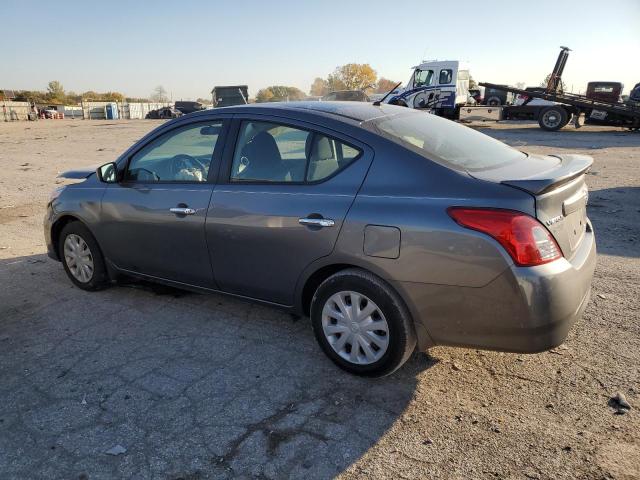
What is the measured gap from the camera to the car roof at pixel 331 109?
10.6ft

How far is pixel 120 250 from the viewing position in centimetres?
416

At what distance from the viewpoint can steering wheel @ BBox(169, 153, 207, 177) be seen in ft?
12.4

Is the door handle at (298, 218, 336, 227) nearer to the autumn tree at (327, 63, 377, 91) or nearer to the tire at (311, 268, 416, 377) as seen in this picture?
the tire at (311, 268, 416, 377)

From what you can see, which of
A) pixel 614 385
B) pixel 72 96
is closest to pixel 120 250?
pixel 614 385

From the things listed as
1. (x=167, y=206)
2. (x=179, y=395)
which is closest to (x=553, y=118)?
(x=167, y=206)

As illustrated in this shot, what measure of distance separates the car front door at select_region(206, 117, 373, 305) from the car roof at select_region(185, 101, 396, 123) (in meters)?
0.10

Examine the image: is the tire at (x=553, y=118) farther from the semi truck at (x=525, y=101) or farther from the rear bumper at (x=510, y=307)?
the rear bumper at (x=510, y=307)

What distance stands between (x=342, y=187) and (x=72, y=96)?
369ft

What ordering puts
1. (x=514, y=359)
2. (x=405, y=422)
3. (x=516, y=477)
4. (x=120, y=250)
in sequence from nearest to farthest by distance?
(x=516, y=477) → (x=405, y=422) → (x=514, y=359) → (x=120, y=250)

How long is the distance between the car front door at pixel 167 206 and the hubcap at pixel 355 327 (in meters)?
1.06

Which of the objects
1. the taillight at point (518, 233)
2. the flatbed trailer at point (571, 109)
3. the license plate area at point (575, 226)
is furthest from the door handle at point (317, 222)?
the flatbed trailer at point (571, 109)

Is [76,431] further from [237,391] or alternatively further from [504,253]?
[504,253]

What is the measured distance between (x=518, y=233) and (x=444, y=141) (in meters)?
0.97

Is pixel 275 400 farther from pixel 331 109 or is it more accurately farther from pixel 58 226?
pixel 58 226
